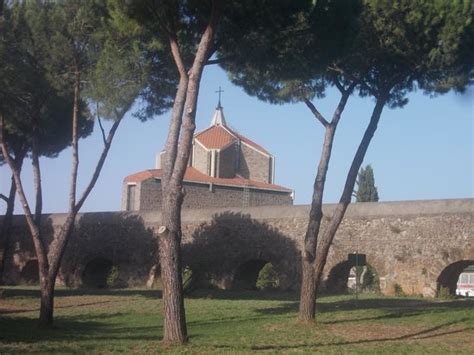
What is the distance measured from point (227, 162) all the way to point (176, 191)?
118 ft

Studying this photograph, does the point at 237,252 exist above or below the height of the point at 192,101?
below

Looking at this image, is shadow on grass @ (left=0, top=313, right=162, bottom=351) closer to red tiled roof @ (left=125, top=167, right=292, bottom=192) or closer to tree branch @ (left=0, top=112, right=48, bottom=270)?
tree branch @ (left=0, top=112, right=48, bottom=270)

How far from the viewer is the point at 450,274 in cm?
2114

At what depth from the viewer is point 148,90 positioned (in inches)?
571

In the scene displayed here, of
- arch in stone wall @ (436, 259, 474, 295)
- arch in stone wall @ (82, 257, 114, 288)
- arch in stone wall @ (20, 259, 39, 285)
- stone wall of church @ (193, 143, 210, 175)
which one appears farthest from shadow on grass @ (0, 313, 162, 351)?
stone wall of church @ (193, 143, 210, 175)

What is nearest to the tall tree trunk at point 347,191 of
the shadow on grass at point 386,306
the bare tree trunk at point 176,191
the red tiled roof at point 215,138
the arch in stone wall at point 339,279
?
the shadow on grass at point 386,306

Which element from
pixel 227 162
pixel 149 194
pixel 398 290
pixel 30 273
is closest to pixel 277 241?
pixel 398 290

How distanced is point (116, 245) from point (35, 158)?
13216 millimetres

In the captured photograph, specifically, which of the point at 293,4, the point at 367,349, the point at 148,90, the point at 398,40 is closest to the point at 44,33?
the point at 148,90

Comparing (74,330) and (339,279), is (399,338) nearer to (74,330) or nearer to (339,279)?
(74,330)

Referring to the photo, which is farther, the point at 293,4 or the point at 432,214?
the point at 432,214

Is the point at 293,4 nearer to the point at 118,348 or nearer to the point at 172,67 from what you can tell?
the point at 172,67

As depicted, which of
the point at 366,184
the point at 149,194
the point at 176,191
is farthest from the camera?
the point at 366,184

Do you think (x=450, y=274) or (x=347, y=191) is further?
(x=450, y=274)
